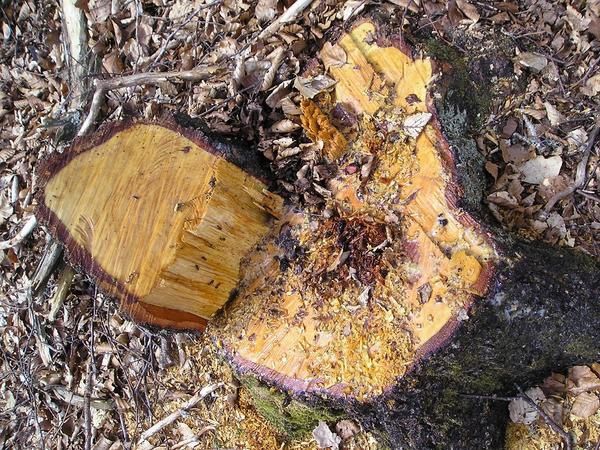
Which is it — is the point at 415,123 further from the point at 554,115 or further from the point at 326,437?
the point at 326,437

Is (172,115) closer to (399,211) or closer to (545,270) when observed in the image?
(399,211)

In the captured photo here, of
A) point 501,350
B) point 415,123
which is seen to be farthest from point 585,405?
point 415,123

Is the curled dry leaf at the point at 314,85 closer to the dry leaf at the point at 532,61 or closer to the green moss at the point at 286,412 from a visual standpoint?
the dry leaf at the point at 532,61

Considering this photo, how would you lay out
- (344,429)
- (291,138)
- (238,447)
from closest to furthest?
(291,138)
(344,429)
(238,447)

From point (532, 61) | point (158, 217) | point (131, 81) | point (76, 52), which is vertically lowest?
point (532, 61)

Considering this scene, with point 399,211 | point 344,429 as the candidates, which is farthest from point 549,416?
point 399,211

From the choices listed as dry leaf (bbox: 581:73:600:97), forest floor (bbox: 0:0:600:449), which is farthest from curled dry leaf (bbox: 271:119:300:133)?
dry leaf (bbox: 581:73:600:97)
